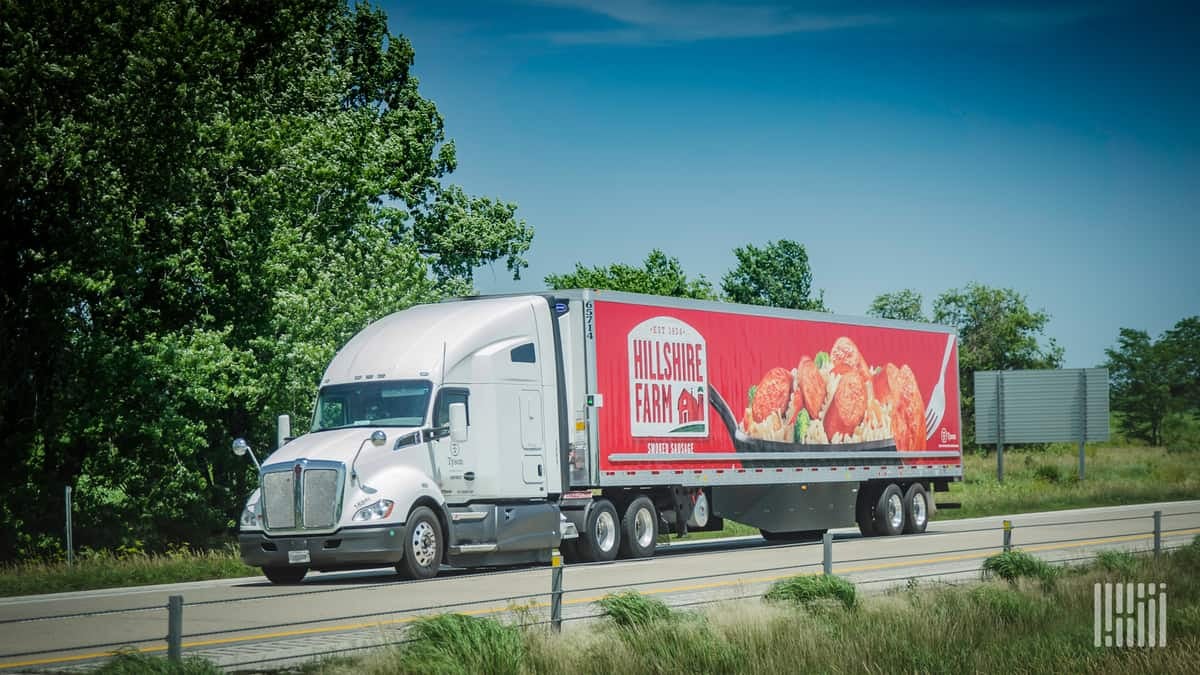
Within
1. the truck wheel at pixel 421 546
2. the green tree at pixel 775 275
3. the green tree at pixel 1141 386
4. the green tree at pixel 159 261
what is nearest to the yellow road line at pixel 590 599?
the truck wheel at pixel 421 546

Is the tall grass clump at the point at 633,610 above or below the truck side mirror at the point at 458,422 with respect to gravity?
below

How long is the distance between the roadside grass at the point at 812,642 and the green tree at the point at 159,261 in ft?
62.7

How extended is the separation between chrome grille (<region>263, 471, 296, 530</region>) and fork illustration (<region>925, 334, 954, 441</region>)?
16.8 m

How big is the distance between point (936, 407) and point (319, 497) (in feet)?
57.4

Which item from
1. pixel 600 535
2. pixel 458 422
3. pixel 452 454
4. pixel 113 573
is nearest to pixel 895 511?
pixel 600 535

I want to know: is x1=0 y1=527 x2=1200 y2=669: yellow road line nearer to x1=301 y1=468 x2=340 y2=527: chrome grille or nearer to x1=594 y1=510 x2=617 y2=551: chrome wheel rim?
x1=594 y1=510 x2=617 y2=551: chrome wheel rim

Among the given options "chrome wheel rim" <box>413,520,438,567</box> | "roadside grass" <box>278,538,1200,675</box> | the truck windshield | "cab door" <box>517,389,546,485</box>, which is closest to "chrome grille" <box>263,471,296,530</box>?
the truck windshield

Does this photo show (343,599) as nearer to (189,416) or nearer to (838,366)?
(838,366)

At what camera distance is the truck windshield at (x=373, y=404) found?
71.2 ft

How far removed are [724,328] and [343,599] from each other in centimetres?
1070

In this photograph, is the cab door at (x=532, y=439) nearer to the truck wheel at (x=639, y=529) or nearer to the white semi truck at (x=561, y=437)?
the white semi truck at (x=561, y=437)

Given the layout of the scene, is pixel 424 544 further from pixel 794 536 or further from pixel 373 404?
pixel 794 536

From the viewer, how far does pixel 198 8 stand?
34594 mm

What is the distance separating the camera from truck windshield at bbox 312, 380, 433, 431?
71.2 ft
